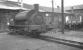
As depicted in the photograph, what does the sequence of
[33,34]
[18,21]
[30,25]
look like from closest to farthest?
[30,25], [33,34], [18,21]

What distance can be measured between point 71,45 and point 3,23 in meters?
13.7

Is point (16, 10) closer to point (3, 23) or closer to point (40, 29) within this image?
point (3, 23)

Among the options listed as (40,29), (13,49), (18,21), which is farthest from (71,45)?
(18,21)

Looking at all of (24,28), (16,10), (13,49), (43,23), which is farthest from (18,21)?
(13,49)

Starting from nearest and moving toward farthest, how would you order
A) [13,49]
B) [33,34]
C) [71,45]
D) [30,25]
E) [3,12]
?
[13,49] < [71,45] < [30,25] < [33,34] < [3,12]

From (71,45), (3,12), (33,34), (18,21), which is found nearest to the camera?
(71,45)

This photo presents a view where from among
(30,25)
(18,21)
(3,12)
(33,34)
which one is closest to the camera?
(30,25)

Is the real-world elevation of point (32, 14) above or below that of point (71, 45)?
above

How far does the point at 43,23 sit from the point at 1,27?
8.69 meters

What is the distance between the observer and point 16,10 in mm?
18734

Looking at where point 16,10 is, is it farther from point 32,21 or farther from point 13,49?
point 13,49

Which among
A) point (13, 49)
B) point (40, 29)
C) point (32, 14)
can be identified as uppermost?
point (32, 14)

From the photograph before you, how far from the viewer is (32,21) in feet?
42.0

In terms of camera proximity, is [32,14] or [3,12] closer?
[32,14]
